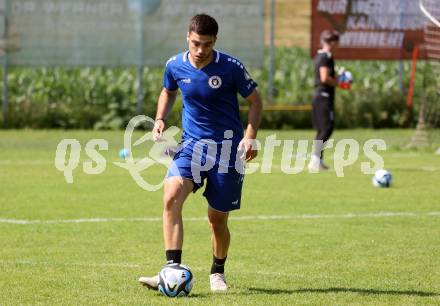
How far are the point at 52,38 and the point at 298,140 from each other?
686cm

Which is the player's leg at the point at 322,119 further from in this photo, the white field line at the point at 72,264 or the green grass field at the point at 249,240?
the white field line at the point at 72,264

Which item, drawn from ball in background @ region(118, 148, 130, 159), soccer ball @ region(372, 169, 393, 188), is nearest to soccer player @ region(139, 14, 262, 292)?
soccer ball @ region(372, 169, 393, 188)

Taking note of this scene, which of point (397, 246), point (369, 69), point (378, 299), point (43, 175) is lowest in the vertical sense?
point (369, 69)

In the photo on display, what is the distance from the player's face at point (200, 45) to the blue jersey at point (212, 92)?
181mm

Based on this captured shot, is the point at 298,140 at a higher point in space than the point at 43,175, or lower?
lower

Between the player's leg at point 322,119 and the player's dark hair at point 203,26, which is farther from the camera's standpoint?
the player's leg at point 322,119

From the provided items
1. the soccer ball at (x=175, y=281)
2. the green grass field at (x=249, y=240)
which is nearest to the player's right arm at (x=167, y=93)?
the soccer ball at (x=175, y=281)

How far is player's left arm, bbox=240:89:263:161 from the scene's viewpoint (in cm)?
835

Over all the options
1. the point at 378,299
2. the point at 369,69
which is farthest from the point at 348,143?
the point at 378,299

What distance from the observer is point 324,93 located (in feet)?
63.6

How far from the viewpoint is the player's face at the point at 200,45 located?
8.33 m

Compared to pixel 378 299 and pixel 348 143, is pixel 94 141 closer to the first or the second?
pixel 348 143

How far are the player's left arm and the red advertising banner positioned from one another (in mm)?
19221

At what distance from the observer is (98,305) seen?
7.86 m
